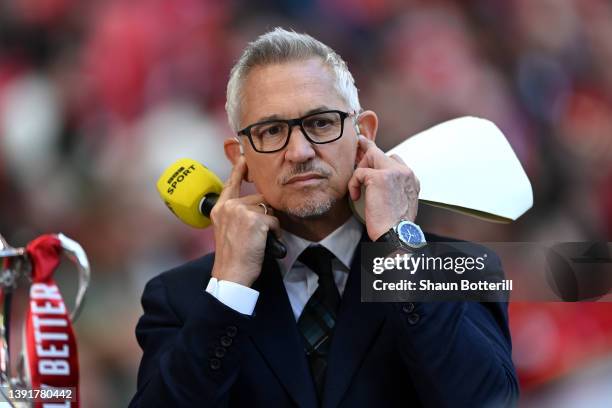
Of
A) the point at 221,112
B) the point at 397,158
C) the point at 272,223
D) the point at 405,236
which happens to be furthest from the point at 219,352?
the point at 221,112

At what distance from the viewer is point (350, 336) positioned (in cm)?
161

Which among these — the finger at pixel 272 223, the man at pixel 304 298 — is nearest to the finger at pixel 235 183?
the man at pixel 304 298

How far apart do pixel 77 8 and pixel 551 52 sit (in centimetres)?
173

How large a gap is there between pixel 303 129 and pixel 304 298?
12.4 inches

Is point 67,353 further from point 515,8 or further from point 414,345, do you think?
point 515,8

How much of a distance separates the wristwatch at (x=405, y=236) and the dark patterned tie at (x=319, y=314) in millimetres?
168

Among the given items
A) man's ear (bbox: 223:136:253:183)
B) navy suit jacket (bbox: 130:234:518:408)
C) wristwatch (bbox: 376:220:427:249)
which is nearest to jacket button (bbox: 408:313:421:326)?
navy suit jacket (bbox: 130:234:518:408)

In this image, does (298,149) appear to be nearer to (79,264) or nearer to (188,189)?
(188,189)

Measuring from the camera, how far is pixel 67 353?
140cm

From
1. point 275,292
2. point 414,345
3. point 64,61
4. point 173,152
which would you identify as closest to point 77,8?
point 64,61

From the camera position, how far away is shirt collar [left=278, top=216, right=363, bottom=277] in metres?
1.73

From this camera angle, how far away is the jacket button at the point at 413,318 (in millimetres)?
1492

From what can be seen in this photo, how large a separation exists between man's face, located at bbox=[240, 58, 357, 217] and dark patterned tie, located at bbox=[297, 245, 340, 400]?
0.30 ft

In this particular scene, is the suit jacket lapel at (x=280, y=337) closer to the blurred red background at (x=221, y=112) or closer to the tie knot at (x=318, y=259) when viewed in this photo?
the tie knot at (x=318, y=259)
